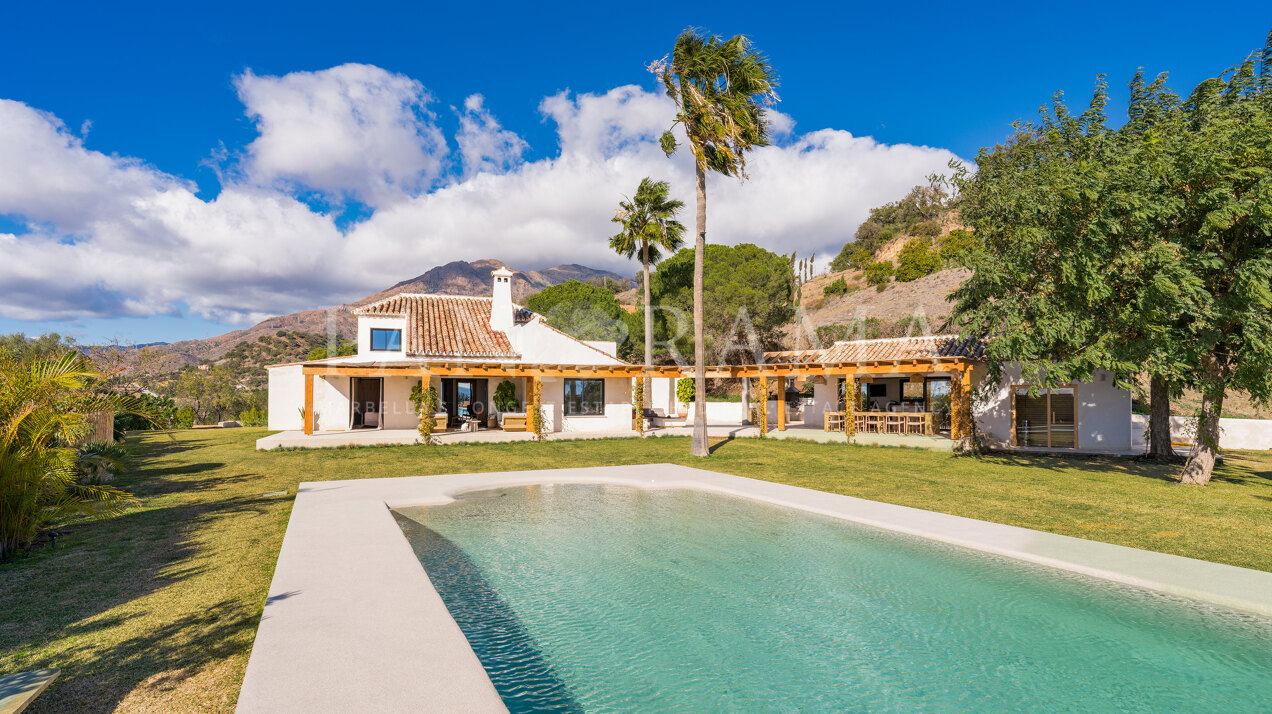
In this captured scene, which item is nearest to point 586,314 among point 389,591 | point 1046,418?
point 1046,418

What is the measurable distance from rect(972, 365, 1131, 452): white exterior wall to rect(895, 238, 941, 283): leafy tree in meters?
35.6

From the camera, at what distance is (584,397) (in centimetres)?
2370

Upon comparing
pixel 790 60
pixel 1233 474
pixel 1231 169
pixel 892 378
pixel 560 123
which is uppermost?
pixel 560 123

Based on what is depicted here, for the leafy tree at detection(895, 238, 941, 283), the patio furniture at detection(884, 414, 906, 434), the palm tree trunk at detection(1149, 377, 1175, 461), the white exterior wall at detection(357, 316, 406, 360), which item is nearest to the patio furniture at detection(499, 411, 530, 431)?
the white exterior wall at detection(357, 316, 406, 360)

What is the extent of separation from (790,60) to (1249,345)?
11.8 metres

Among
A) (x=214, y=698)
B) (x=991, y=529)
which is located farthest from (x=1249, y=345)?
(x=214, y=698)

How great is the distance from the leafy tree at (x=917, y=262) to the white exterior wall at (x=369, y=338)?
147 feet

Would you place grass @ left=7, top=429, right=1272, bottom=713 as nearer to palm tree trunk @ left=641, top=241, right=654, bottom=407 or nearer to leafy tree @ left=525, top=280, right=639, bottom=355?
palm tree trunk @ left=641, top=241, right=654, bottom=407

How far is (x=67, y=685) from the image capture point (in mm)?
3609

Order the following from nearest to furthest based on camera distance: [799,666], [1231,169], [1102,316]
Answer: [799,666] → [1231,169] → [1102,316]

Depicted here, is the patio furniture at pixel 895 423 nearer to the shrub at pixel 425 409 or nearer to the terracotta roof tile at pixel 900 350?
the terracotta roof tile at pixel 900 350

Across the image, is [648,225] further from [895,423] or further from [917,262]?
[917,262]

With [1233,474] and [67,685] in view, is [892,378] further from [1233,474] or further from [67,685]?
[67,685]

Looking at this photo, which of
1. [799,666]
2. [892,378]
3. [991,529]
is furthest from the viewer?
[892,378]
